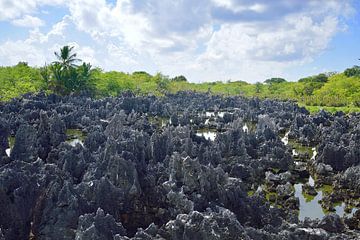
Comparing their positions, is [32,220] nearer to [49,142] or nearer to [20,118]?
[49,142]

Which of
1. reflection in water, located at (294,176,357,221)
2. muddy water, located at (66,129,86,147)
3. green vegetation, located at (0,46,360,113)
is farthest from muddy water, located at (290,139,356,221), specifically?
green vegetation, located at (0,46,360,113)

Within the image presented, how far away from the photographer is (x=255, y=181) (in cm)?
2122

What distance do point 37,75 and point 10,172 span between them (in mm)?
56593

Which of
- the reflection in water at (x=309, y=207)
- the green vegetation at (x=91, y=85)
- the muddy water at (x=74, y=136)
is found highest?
the green vegetation at (x=91, y=85)

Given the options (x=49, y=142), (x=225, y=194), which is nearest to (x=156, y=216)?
(x=225, y=194)

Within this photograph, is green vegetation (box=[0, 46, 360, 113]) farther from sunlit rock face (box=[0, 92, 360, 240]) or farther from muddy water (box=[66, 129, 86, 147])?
sunlit rock face (box=[0, 92, 360, 240])

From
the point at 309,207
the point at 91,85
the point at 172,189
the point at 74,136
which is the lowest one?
the point at 309,207

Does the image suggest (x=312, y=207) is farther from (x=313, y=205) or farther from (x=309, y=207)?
(x=313, y=205)

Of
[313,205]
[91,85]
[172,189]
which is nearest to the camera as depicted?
[172,189]

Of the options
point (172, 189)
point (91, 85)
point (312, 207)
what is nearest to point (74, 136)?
point (172, 189)

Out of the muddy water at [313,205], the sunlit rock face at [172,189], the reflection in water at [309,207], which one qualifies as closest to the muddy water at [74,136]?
the sunlit rock face at [172,189]

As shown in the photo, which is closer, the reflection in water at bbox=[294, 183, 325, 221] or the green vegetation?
the reflection in water at bbox=[294, 183, 325, 221]

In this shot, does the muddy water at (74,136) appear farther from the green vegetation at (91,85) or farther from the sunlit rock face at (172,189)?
the green vegetation at (91,85)

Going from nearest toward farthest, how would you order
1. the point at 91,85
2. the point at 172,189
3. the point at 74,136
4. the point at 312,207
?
the point at 172,189
the point at 312,207
the point at 74,136
the point at 91,85
